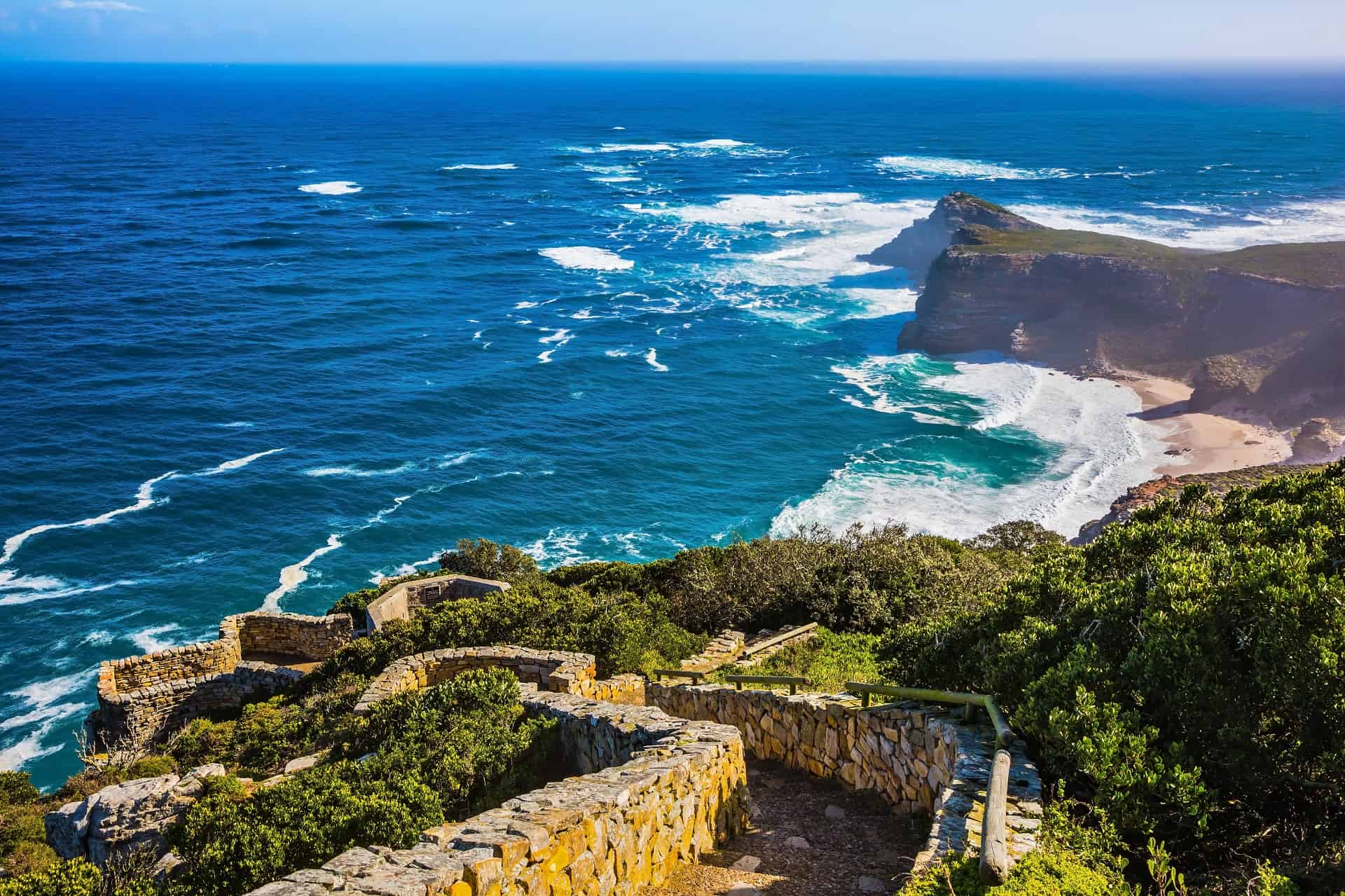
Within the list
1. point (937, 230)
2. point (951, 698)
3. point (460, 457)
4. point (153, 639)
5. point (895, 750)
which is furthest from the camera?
point (937, 230)

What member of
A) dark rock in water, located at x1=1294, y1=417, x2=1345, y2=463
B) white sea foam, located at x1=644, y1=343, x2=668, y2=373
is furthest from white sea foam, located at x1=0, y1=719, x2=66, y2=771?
dark rock in water, located at x1=1294, y1=417, x2=1345, y2=463

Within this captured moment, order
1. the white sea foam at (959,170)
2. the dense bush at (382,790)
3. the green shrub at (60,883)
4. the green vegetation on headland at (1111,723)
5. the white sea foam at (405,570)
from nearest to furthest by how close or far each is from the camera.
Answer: the green vegetation on headland at (1111,723) → the dense bush at (382,790) → the green shrub at (60,883) → the white sea foam at (405,570) → the white sea foam at (959,170)

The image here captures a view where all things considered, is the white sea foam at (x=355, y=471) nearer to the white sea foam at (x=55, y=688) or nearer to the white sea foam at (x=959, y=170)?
the white sea foam at (x=55, y=688)

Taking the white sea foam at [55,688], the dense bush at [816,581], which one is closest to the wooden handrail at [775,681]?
the dense bush at [816,581]

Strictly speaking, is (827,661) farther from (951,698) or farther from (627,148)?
(627,148)

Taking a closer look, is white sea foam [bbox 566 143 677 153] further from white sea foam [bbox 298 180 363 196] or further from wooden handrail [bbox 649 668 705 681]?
wooden handrail [bbox 649 668 705 681]

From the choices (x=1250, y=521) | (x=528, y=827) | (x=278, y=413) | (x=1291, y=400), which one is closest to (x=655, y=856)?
(x=528, y=827)

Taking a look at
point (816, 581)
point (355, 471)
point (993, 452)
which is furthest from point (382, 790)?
point (993, 452)
